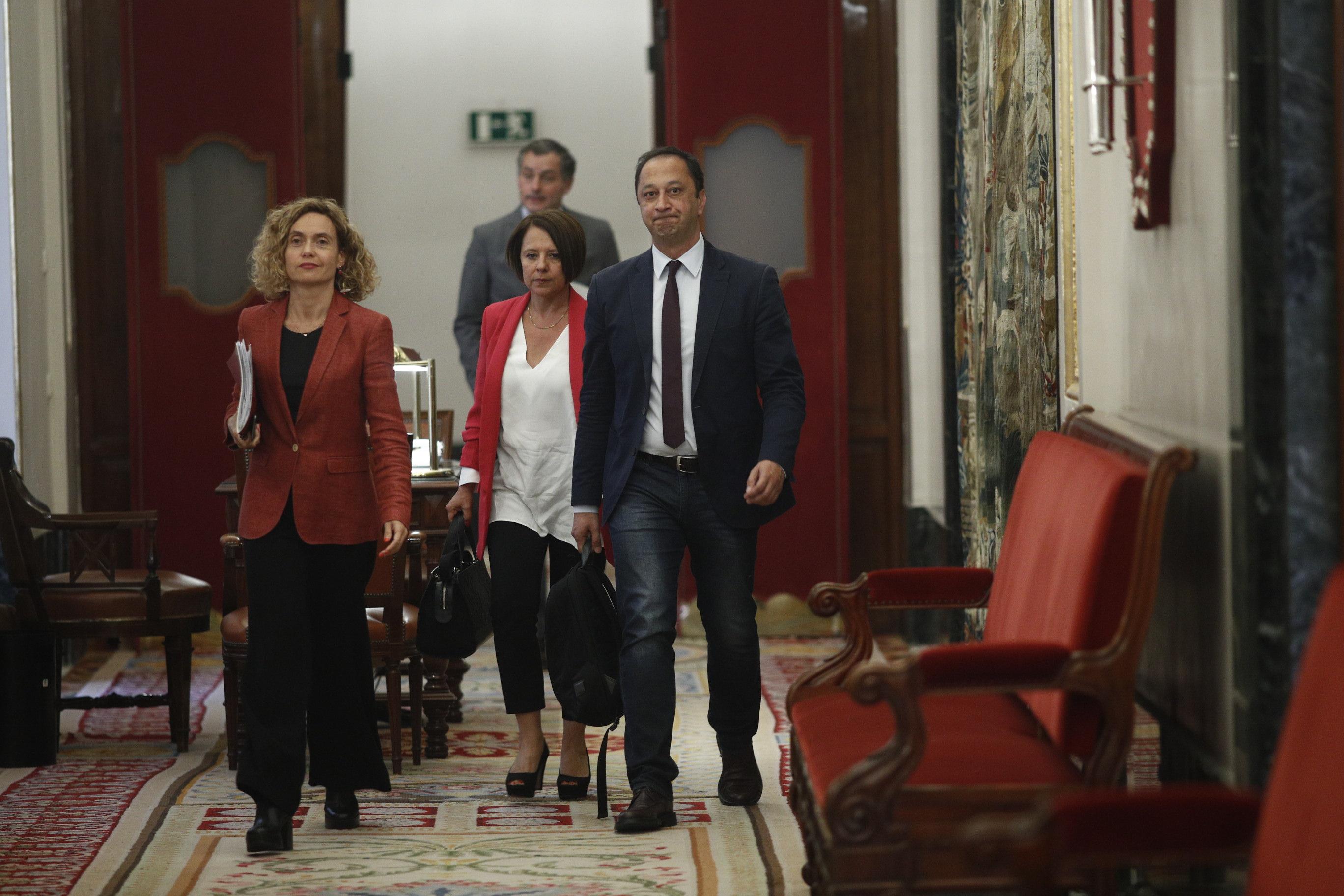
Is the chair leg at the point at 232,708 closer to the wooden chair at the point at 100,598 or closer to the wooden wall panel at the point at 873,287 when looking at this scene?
the wooden chair at the point at 100,598

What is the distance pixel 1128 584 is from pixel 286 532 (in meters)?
2.20

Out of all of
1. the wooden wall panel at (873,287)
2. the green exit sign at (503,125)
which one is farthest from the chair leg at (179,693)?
the green exit sign at (503,125)

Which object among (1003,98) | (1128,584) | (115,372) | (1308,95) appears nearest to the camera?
(1308,95)

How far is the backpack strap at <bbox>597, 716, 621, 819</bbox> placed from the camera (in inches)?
173

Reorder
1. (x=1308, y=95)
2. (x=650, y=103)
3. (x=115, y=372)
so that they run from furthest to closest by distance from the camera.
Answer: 1. (x=650, y=103)
2. (x=115, y=372)
3. (x=1308, y=95)

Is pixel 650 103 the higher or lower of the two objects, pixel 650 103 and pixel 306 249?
the higher

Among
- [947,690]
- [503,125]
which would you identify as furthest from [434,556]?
[503,125]

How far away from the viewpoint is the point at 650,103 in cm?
903

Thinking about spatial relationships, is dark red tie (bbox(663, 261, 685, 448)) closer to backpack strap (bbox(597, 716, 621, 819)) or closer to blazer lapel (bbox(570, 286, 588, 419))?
blazer lapel (bbox(570, 286, 588, 419))

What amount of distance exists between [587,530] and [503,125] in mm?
5183

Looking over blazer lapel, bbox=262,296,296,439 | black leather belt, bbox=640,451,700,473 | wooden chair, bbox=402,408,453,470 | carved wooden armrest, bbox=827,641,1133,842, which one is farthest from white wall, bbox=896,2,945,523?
carved wooden armrest, bbox=827,641,1133,842

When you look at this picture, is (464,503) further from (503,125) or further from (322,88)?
(503,125)

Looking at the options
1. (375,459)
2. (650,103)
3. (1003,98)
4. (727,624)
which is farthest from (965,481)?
(650,103)

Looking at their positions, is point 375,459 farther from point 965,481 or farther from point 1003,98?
point 965,481
